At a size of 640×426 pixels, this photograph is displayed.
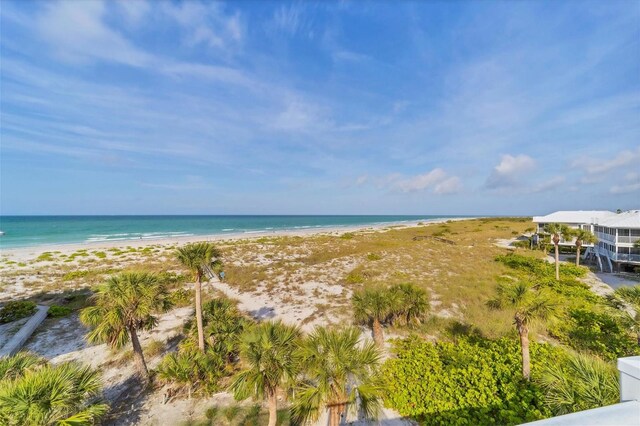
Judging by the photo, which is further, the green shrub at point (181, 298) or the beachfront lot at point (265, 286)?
the green shrub at point (181, 298)

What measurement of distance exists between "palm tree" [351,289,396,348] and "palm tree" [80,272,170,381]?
336 inches

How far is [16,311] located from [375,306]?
21971mm

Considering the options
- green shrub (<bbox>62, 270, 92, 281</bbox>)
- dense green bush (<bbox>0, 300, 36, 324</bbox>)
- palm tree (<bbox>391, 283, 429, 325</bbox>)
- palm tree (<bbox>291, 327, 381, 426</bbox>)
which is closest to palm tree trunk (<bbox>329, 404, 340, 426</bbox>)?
palm tree (<bbox>291, 327, 381, 426</bbox>)

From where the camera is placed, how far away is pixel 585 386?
5.33 metres

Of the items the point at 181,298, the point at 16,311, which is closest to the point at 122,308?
the point at 181,298

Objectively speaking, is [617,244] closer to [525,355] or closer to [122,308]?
[525,355]

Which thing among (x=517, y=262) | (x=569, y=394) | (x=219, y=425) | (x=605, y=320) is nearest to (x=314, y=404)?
(x=219, y=425)

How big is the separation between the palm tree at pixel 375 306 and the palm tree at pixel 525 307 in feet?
15.4

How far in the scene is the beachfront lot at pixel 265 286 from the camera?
12.3 m

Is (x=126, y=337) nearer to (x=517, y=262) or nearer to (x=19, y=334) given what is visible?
(x=19, y=334)

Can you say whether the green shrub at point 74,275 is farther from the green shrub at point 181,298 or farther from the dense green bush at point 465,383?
the dense green bush at point 465,383

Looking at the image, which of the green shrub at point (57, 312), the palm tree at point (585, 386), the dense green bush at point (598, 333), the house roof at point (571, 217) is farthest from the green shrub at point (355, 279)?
the house roof at point (571, 217)

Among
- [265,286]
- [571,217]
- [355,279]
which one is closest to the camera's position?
[265,286]

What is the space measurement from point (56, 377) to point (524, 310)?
13956mm
